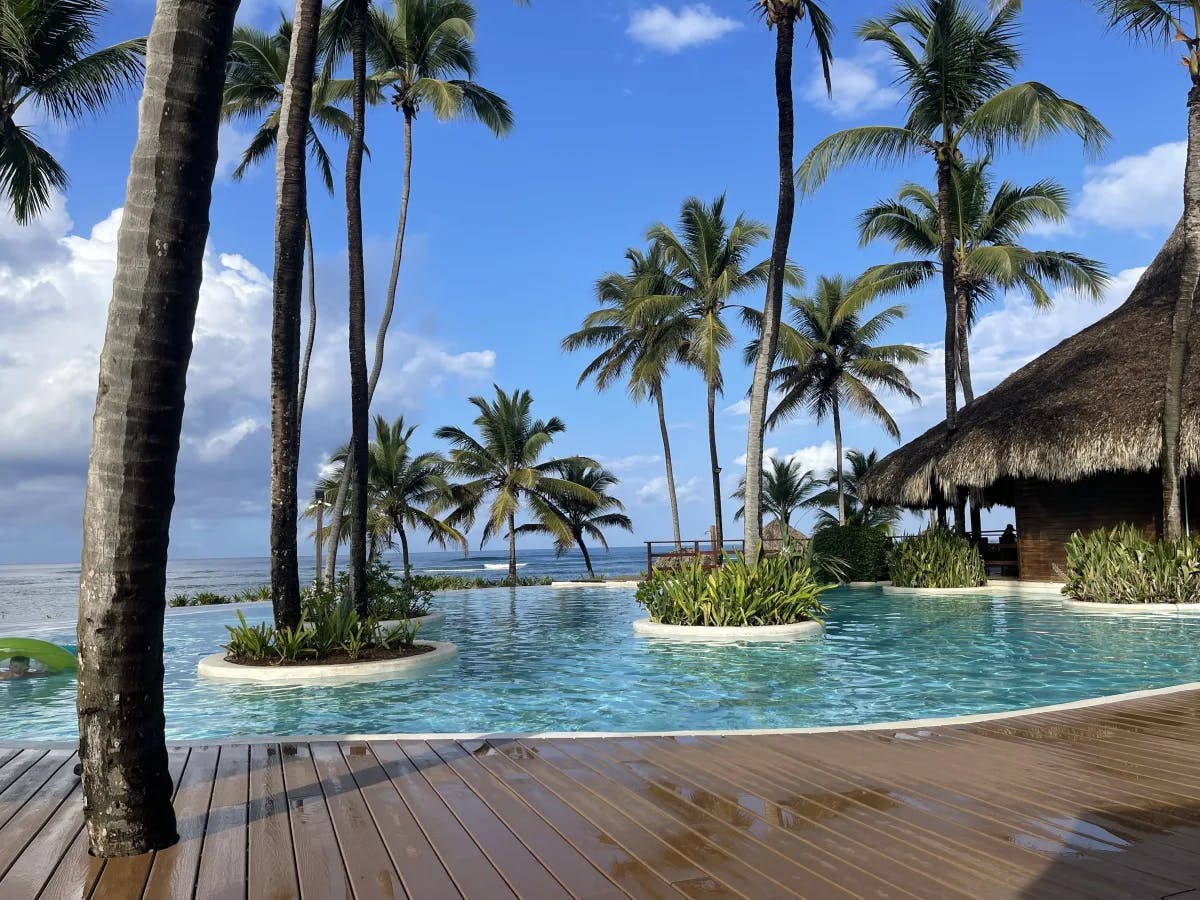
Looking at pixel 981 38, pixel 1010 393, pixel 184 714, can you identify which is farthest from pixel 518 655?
pixel 981 38

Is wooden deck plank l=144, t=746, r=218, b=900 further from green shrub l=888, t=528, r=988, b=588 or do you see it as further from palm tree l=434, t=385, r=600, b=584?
palm tree l=434, t=385, r=600, b=584

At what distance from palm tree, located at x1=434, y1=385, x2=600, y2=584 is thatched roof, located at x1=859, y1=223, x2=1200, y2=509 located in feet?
31.7

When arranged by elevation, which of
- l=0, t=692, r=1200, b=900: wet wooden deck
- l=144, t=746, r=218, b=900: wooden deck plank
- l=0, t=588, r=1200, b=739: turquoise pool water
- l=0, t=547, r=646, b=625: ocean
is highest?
l=144, t=746, r=218, b=900: wooden deck plank

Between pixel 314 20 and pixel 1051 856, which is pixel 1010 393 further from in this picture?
pixel 1051 856

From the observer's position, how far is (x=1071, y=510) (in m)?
18.1

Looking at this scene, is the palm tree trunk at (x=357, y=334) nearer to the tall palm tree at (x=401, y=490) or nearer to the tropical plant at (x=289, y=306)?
the tropical plant at (x=289, y=306)

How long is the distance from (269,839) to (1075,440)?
53.4 ft

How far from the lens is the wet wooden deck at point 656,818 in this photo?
9.30ft

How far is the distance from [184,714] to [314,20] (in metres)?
6.93

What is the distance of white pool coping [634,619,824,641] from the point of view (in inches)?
433

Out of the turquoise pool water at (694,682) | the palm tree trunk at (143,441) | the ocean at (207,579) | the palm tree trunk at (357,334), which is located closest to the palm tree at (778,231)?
the turquoise pool water at (694,682)

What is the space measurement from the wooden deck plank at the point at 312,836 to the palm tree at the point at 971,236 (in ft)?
69.0

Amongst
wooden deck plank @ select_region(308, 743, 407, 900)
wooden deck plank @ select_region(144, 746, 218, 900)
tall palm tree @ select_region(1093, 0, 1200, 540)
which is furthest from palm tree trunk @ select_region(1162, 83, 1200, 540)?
wooden deck plank @ select_region(144, 746, 218, 900)

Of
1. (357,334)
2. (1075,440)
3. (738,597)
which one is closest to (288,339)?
(357,334)
